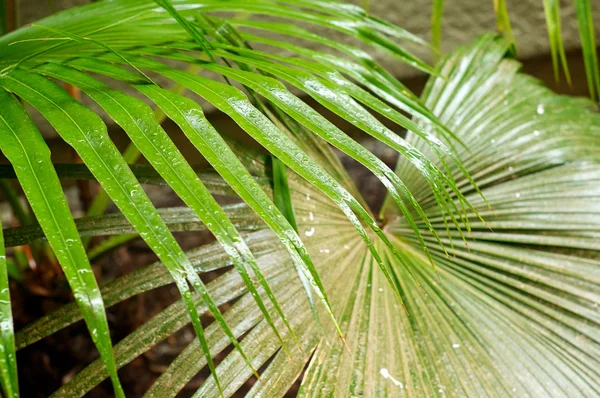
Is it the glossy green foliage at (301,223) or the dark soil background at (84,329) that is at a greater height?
the glossy green foliage at (301,223)

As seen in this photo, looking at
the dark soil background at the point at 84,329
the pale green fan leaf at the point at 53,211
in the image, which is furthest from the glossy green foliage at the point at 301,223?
the dark soil background at the point at 84,329

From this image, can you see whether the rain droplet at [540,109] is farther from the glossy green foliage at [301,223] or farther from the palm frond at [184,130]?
the palm frond at [184,130]

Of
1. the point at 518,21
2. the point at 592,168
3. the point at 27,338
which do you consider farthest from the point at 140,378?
the point at 518,21

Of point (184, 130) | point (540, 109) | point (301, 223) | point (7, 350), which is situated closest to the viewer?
point (7, 350)

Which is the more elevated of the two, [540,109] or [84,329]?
[540,109]

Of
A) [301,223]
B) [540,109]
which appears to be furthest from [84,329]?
[540,109]

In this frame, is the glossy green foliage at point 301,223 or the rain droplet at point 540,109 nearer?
the glossy green foliage at point 301,223

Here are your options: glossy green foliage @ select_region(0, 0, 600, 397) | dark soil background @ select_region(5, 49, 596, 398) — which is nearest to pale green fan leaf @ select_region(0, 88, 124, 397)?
glossy green foliage @ select_region(0, 0, 600, 397)

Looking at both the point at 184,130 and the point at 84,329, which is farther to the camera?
the point at 84,329

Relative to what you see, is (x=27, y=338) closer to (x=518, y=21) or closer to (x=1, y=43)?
(x=1, y=43)

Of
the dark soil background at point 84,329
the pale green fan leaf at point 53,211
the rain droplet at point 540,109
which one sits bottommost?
the dark soil background at point 84,329

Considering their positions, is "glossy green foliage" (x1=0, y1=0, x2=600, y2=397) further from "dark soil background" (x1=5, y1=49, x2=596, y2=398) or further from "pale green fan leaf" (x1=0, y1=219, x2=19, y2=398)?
"dark soil background" (x1=5, y1=49, x2=596, y2=398)

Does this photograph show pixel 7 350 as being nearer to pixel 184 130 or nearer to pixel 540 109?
pixel 184 130
